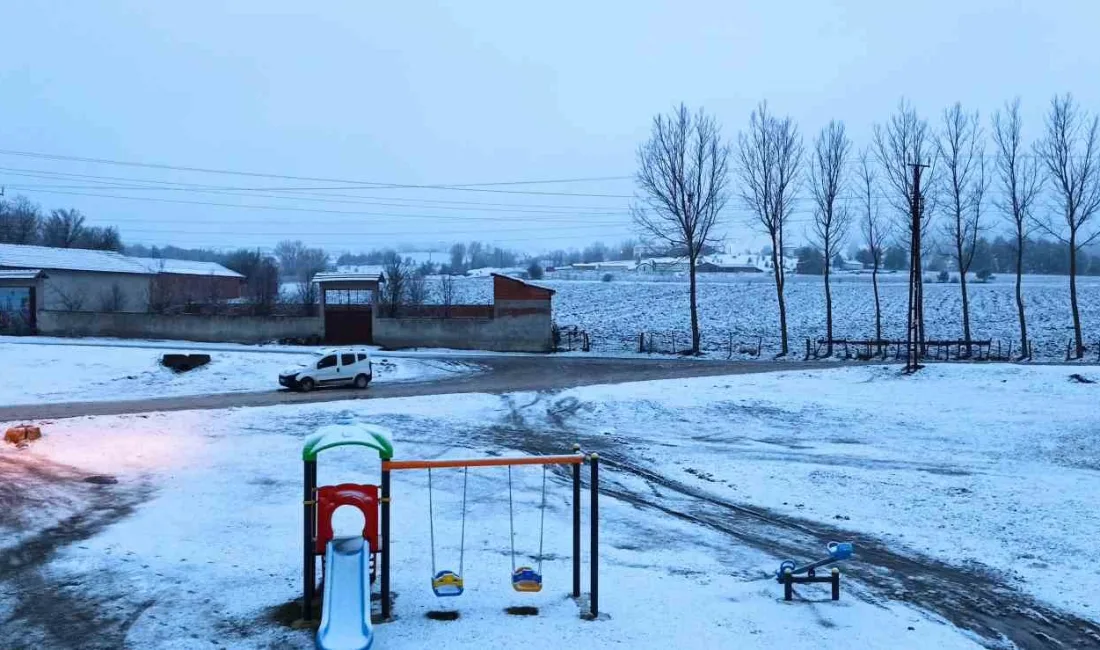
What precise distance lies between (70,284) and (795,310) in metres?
56.2

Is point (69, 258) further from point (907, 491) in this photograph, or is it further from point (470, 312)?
point (907, 491)

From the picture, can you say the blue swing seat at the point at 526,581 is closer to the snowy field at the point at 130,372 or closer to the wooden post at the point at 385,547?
the wooden post at the point at 385,547

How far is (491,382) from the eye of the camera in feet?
110

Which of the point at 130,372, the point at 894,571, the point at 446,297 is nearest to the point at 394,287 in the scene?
the point at 446,297

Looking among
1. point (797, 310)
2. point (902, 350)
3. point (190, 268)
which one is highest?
point (190, 268)

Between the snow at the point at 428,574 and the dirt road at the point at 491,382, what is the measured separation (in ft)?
32.0

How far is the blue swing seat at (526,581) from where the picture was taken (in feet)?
28.5

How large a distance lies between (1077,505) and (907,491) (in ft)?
8.86

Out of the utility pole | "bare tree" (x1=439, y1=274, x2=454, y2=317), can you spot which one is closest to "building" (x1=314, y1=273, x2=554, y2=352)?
"bare tree" (x1=439, y1=274, x2=454, y2=317)

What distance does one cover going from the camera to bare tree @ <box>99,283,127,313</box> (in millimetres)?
55844

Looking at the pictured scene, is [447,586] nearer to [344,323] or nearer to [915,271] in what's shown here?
[915,271]

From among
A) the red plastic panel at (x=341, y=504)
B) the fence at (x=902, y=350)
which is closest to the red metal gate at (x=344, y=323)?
the fence at (x=902, y=350)

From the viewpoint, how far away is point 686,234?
171ft

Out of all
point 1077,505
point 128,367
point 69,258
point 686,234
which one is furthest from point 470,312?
point 1077,505
